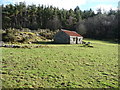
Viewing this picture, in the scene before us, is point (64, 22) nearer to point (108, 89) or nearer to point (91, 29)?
point (91, 29)

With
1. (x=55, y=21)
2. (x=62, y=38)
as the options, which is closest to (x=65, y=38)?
(x=62, y=38)

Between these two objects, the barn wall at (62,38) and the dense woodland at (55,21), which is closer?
the barn wall at (62,38)

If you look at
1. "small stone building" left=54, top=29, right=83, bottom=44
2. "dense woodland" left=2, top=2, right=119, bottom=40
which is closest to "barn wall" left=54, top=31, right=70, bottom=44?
"small stone building" left=54, top=29, right=83, bottom=44

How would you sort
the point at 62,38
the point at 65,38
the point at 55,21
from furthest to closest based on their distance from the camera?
the point at 55,21 < the point at 62,38 < the point at 65,38

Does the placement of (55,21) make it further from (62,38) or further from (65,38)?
(65,38)

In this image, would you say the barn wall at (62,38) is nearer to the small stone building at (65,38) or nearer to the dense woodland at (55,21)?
the small stone building at (65,38)

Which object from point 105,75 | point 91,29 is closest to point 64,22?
point 91,29

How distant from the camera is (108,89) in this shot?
7203 millimetres

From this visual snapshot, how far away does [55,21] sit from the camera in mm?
70188

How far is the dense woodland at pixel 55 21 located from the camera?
67.8 meters

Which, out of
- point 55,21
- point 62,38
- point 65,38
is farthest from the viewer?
point 55,21

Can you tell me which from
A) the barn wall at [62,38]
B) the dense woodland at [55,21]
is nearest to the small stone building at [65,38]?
the barn wall at [62,38]

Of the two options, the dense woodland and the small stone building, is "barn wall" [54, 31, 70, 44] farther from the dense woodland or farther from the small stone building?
the dense woodland

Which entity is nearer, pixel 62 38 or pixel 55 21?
pixel 62 38
